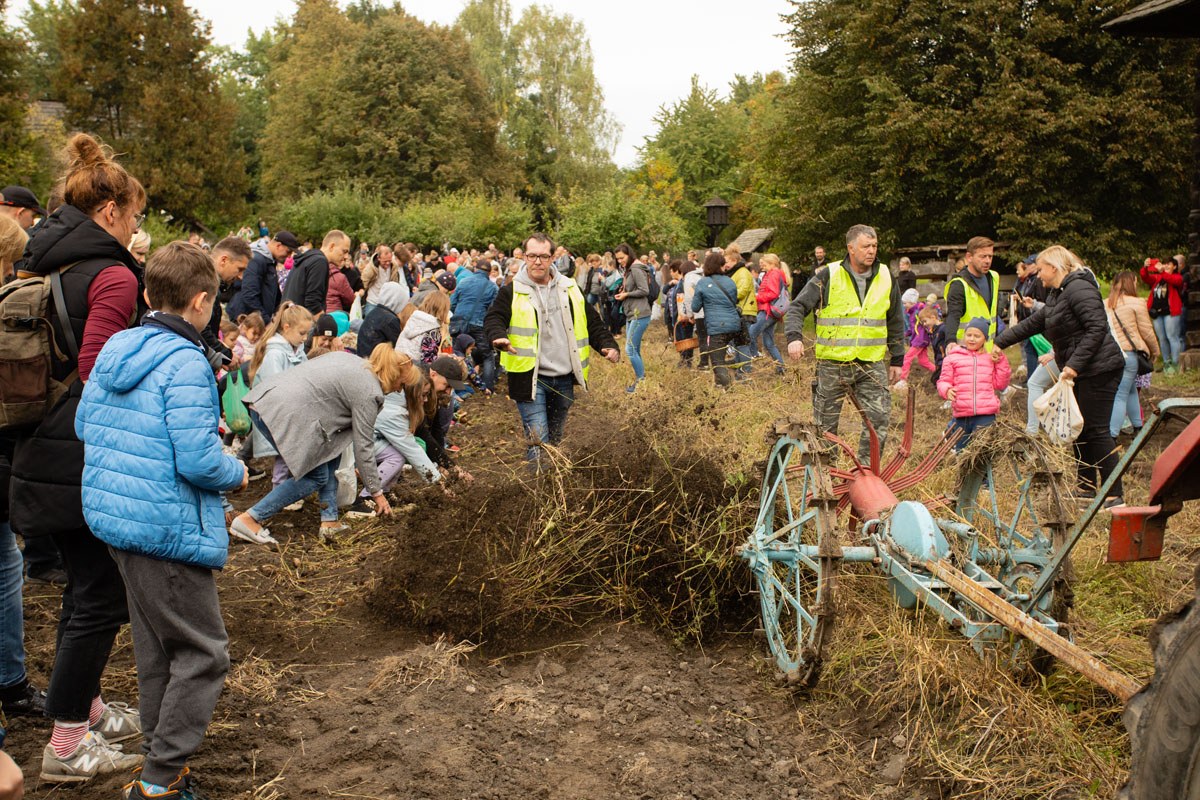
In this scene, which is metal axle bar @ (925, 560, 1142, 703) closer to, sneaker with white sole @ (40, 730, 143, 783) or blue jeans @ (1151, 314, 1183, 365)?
sneaker with white sole @ (40, 730, 143, 783)

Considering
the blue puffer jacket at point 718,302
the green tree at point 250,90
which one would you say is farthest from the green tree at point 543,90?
the blue puffer jacket at point 718,302

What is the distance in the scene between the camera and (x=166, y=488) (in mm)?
3254

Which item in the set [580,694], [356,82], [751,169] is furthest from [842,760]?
[356,82]

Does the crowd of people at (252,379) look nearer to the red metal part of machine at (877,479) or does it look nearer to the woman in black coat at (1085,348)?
the woman in black coat at (1085,348)

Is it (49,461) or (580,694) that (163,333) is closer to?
(49,461)

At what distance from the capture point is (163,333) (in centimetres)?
333

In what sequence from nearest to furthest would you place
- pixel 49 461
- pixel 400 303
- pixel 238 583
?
pixel 49 461, pixel 238 583, pixel 400 303

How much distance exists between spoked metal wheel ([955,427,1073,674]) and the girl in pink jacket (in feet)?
8.57

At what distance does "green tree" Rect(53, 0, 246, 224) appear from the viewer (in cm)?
4266

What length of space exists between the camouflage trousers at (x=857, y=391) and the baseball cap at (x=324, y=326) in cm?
426

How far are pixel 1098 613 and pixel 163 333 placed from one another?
4.15 meters

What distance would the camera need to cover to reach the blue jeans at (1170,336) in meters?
14.3

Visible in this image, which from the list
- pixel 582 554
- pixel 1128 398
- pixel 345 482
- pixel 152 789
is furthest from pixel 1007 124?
pixel 152 789

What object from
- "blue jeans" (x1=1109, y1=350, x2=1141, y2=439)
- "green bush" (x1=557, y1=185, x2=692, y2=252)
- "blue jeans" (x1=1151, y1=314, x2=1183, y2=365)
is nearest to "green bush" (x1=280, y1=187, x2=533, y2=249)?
"green bush" (x1=557, y1=185, x2=692, y2=252)
